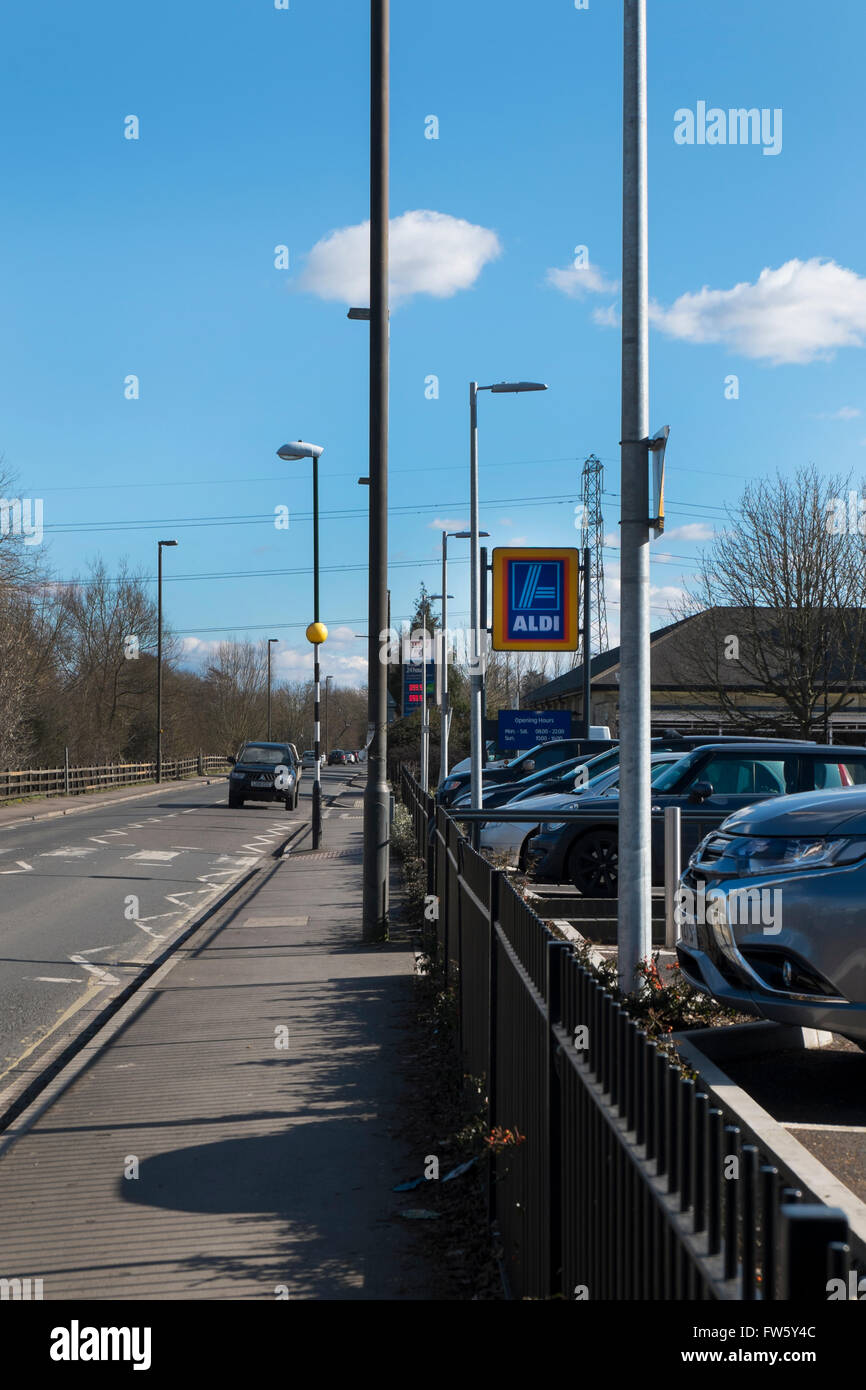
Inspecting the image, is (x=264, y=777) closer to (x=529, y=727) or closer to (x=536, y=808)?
(x=529, y=727)

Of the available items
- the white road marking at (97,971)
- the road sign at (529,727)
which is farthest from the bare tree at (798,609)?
the white road marking at (97,971)

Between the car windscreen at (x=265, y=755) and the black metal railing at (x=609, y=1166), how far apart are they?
103 feet

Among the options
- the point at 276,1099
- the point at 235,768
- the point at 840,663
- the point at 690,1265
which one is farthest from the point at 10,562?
the point at 690,1265

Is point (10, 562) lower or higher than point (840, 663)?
higher

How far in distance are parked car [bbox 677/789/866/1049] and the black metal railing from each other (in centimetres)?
64

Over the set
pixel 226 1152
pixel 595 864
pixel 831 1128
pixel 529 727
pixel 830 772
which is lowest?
pixel 226 1152

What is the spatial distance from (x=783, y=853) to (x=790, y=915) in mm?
345

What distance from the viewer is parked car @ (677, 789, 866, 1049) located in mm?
5340

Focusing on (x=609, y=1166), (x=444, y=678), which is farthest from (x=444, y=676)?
(x=609, y=1166)

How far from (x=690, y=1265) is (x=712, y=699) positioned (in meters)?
Result: 35.2

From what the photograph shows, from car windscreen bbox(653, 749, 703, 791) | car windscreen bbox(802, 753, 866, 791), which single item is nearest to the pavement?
car windscreen bbox(653, 749, 703, 791)

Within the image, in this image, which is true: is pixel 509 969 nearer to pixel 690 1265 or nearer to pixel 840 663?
pixel 690 1265

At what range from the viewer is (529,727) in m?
27.3

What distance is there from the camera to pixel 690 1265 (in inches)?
77.7
